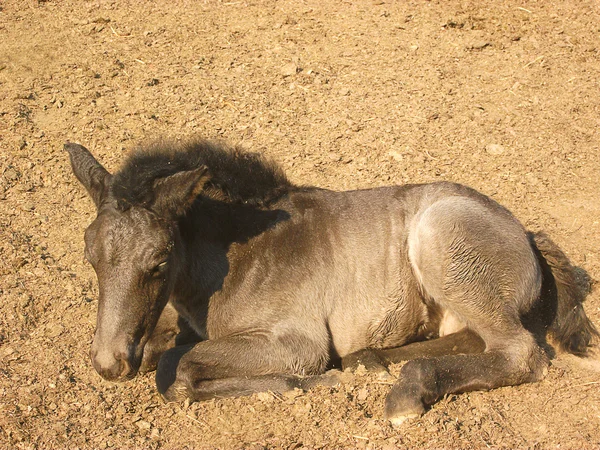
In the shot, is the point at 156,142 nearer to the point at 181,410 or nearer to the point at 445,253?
the point at 181,410

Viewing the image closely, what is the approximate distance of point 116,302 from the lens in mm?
4652

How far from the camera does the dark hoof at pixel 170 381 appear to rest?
207 inches

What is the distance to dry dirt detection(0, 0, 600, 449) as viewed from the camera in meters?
5.02

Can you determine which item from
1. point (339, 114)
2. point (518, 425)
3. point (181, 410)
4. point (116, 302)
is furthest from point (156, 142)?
point (339, 114)

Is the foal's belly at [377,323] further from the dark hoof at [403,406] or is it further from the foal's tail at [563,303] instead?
the foal's tail at [563,303]

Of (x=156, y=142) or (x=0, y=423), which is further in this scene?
(x=156, y=142)

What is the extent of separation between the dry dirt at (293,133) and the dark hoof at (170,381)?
12 cm

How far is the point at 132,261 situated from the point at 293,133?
182 inches

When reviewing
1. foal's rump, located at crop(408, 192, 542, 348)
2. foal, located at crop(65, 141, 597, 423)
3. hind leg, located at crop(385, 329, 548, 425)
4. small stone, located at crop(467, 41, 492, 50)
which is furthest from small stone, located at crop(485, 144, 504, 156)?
hind leg, located at crop(385, 329, 548, 425)

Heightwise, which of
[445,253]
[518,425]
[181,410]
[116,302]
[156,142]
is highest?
[156,142]

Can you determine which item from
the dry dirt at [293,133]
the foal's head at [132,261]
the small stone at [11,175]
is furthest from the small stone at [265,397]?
the small stone at [11,175]

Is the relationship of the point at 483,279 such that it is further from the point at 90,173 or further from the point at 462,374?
the point at 90,173

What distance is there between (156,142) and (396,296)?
7.93 ft

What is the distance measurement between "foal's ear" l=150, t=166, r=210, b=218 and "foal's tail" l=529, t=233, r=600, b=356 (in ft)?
10.7
